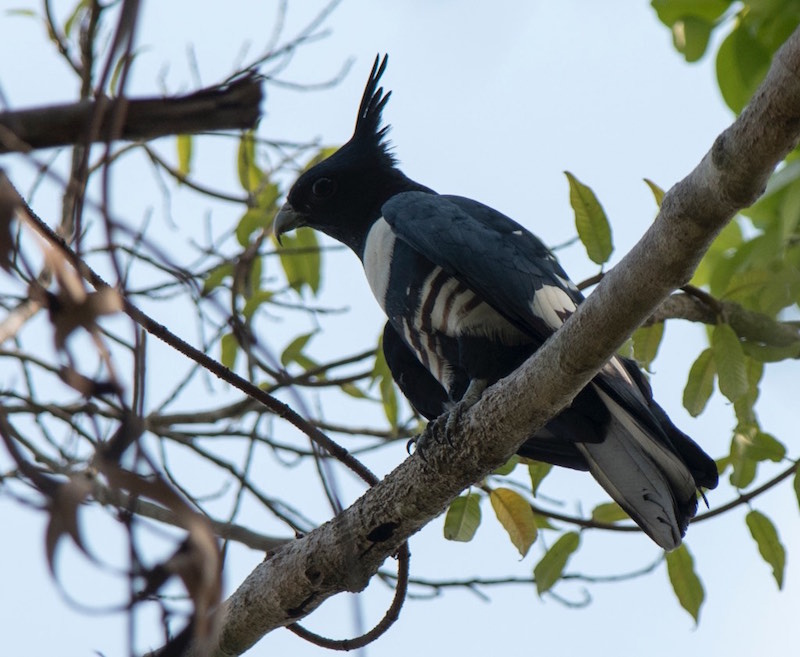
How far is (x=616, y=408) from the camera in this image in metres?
3.53

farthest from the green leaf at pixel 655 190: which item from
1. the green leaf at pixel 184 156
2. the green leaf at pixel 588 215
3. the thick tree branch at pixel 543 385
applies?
the green leaf at pixel 184 156

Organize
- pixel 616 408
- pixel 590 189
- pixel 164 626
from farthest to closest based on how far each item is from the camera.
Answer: pixel 590 189 → pixel 616 408 → pixel 164 626

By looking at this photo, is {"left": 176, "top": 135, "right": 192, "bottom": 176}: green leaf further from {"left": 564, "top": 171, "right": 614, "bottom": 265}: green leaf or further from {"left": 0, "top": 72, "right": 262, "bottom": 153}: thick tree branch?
{"left": 0, "top": 72, "right": 262, "bottom": 153}: thick tree branch

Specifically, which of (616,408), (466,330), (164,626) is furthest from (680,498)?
(164,626)

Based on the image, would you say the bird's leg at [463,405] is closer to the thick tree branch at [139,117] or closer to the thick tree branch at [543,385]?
the thick tree branch at [543,385]

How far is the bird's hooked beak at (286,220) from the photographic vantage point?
16.2 feet

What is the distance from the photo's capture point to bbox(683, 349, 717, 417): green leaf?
3752mm

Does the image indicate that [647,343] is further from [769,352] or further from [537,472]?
[537,472]

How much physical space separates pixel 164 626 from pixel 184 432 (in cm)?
398

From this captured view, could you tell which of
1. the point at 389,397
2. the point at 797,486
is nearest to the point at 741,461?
the point at 797,486

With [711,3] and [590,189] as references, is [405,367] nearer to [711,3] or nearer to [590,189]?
[590,189]

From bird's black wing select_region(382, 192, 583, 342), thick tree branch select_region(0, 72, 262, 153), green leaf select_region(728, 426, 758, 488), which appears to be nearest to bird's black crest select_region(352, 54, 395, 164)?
bird's black wing select_region(382, 192, 583, 342)

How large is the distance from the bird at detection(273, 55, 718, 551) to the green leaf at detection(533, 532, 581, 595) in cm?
25

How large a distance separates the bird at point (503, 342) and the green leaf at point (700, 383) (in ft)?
0.79
